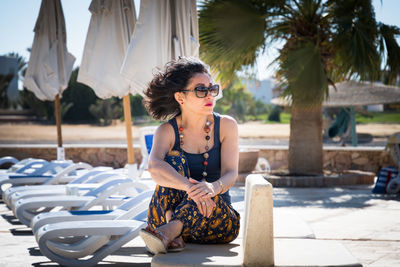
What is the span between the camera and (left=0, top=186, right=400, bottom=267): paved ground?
10.8 ft

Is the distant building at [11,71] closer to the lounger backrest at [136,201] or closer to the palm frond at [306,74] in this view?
the palm frond at [306,74]

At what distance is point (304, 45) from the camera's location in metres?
A: 8.45

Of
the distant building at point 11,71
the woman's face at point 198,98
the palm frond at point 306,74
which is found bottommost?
the woman's face at point 198,98

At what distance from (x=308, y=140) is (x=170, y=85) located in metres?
6.42

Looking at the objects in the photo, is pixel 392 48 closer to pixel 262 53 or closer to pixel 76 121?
pixel 262 53

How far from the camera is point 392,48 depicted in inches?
320

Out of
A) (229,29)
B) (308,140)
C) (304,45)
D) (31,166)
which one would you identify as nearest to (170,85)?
(31,166)

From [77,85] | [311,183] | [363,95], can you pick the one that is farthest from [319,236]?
[77,85]

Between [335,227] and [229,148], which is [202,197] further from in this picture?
[335,227]

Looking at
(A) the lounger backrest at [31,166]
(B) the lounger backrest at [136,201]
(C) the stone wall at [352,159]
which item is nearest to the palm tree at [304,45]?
(C) the stone wall at [352,159]

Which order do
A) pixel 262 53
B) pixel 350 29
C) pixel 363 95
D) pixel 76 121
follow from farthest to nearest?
pixel 76 121 → pixel 363 95 → pixel 262 53 → pixel 350 29

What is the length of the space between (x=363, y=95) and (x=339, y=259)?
1175 cm

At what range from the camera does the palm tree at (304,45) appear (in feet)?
25.5

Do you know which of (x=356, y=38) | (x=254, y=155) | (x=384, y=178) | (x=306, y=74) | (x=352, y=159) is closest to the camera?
(x=384, y=178)
